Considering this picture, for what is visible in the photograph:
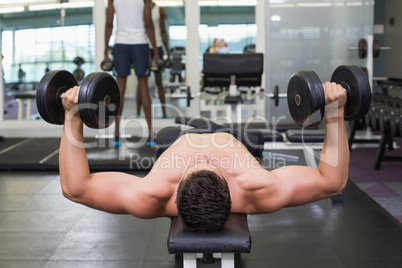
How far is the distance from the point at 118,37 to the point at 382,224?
2753 millimetres

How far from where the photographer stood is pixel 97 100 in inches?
66.7

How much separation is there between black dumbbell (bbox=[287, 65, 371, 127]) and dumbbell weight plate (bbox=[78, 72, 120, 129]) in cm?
62

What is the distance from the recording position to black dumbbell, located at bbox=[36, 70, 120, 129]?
5.43 ft

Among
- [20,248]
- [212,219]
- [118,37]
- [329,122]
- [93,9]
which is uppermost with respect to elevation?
[93,9]

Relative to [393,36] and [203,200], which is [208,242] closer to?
[203,200]

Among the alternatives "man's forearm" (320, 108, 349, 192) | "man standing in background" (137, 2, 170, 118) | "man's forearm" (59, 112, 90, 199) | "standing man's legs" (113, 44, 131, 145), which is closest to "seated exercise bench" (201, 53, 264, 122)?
"standing man's legs" (113, 44, 131, 145)

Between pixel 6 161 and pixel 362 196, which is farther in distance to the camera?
pixel 6 161

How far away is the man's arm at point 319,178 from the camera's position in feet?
5.79

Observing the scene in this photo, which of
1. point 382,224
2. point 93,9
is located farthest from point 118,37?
point 382,224

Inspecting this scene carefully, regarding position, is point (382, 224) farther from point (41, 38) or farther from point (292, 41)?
point (41, 38)

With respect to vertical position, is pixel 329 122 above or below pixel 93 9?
below

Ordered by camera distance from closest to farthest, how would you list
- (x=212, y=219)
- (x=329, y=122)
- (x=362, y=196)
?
(x=212, y=219) < (x=329, y=122) < (x=362, y=196)

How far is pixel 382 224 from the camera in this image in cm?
265

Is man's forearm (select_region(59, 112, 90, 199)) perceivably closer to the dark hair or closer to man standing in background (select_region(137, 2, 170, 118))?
the dark hair
